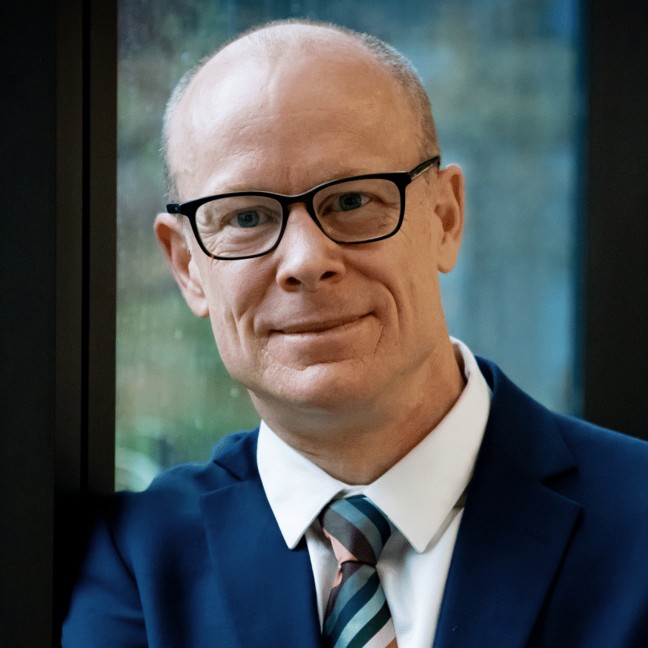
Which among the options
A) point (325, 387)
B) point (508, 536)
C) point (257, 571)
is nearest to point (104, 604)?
point (257, 571)

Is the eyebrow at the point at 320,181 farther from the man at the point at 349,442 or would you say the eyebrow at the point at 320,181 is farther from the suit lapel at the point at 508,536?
the suit lapel at the point at 508,536

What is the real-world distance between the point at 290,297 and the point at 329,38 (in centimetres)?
41

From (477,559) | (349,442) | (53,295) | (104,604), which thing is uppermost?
(53,295)

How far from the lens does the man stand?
140 centimetres

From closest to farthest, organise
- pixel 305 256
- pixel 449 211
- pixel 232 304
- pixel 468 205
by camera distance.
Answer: pixel 305 256, pixel 232 304, pixel 449 211, pixel 468 205

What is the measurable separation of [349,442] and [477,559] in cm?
27

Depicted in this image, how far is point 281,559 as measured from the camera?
1.51 metres

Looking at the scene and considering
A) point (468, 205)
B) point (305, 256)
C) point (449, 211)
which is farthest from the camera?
point (468, 205)

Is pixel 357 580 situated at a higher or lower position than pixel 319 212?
lower

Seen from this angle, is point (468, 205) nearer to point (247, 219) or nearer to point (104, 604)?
point (247, 219)

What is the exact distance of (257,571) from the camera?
4.93 feet

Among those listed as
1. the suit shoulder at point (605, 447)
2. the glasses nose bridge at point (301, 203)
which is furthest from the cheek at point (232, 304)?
the suit shoulder at point (605, 447)

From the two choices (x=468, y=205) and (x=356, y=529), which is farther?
(x=468, y=205)

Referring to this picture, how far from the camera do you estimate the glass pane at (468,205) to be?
1905 mm
